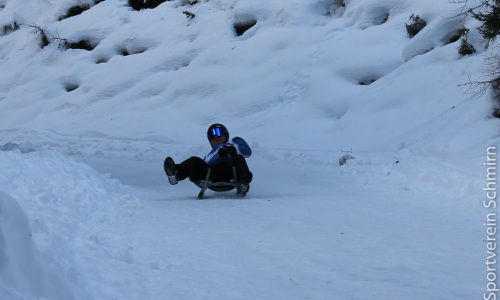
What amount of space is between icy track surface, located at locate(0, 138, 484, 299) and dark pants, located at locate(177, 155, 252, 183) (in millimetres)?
311

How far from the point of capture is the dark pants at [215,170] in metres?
6.61

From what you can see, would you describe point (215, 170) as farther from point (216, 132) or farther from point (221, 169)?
point (216, 132)

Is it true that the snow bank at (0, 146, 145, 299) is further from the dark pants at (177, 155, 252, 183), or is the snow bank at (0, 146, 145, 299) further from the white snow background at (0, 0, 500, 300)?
the dark pants at (177, 155, 252, 183)

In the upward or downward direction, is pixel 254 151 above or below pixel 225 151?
below

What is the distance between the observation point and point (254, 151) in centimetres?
1037

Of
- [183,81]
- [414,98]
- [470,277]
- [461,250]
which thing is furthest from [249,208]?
[183,81]

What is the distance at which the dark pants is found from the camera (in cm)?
661

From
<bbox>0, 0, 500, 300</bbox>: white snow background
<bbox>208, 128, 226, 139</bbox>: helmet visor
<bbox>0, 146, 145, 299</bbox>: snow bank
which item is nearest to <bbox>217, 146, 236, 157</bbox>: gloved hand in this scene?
<bbox>208, 128, 226, 139</bbox>: helmet visor

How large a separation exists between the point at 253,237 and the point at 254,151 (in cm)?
616

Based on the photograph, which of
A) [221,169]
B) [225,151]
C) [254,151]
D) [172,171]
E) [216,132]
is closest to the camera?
[172,171]

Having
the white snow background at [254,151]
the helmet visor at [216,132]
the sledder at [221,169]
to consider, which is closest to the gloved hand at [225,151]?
the sledder at [221,169]

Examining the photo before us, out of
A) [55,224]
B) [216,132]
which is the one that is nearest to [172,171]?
[216,132]

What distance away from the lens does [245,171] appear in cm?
666

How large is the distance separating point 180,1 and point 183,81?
550 cm
